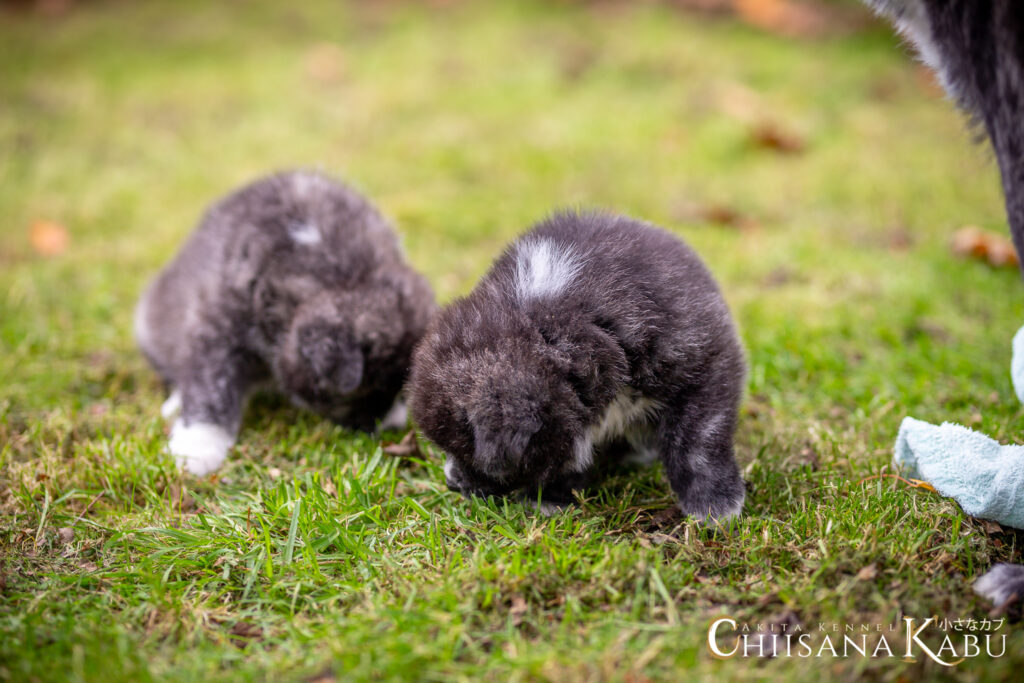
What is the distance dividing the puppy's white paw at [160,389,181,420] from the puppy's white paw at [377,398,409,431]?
1.23m

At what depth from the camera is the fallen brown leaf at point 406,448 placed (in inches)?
156

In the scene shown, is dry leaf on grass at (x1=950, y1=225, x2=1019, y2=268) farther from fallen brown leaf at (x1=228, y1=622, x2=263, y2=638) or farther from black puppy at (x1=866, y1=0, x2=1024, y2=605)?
fallen brown leaf at (x1=228, y1=622, x2=263, y2=638)

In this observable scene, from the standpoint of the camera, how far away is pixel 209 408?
4.26m

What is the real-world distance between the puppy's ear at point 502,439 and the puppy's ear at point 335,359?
1.15 metres

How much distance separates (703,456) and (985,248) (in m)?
4.27

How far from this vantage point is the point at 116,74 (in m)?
10.8

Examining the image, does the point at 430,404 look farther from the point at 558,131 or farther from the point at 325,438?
the point at 558,131

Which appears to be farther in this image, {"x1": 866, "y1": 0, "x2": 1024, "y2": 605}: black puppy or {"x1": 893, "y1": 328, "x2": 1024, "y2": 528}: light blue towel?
{"x1": 893, "y1": 328, "x2": 1024, "y2": 528}: light blue towel

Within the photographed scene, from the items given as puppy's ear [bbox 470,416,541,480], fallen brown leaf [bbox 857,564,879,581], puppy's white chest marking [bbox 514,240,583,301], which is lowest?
fallen brown leaf [bbox 857,564,879,581]

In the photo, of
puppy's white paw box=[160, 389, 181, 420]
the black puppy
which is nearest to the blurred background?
the black puppy

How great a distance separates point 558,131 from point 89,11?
364 inches

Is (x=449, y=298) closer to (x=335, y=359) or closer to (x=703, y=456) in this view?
(x=335, y=359)

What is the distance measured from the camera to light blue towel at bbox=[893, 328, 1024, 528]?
10.0ft

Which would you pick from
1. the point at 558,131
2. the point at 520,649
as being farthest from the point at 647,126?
the point at 520,649
